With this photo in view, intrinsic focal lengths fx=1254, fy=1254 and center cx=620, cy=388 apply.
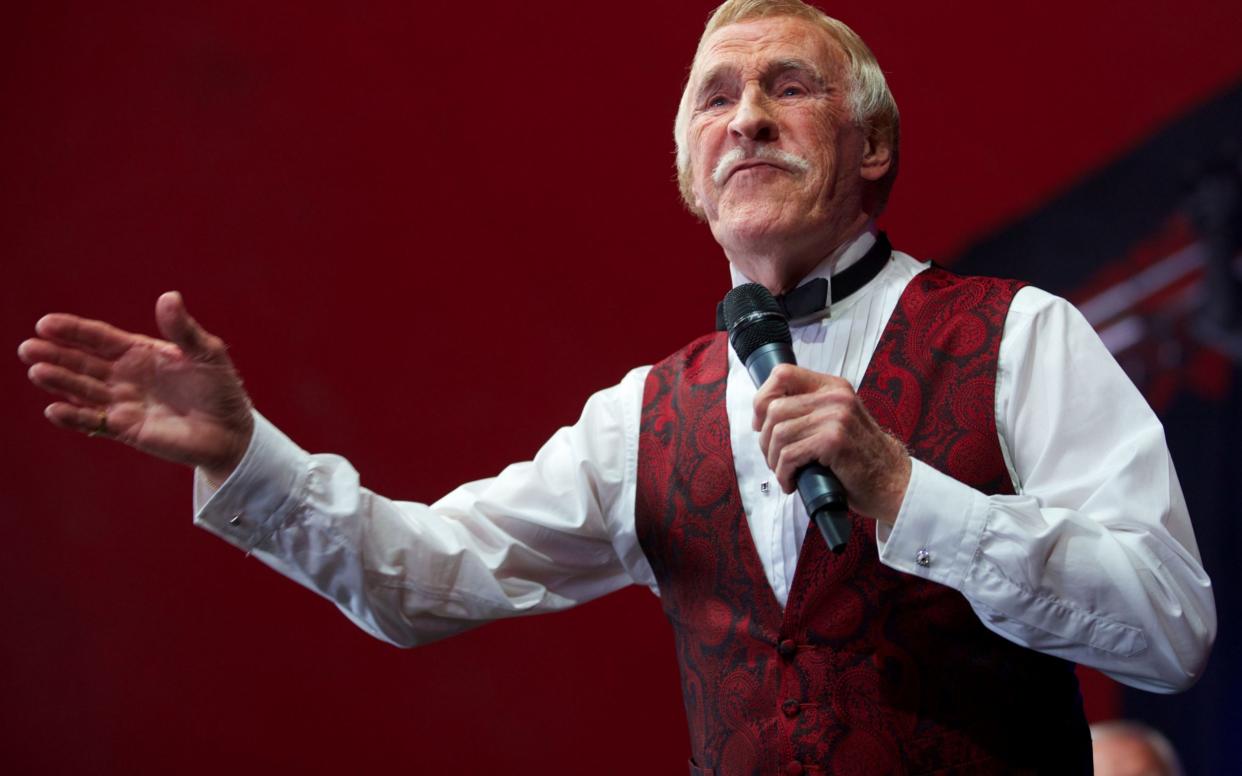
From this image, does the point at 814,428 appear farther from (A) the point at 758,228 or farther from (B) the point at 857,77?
(B) the point at 857,77

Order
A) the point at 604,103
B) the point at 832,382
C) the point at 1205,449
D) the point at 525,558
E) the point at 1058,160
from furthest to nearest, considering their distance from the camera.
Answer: the point at 604,103, the point at 1058,160, the point at 1205,449, the point at 525,558, the point at 832,382

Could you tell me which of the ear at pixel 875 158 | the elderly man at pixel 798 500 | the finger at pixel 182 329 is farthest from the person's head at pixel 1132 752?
the finger at pixel 182 329

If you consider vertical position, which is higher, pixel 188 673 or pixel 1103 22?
pixel 1103 22

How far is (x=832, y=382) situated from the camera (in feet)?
3.72

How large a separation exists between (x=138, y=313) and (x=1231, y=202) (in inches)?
76.5

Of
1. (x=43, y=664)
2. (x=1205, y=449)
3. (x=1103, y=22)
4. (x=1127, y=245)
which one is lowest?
(x=43, y=664)

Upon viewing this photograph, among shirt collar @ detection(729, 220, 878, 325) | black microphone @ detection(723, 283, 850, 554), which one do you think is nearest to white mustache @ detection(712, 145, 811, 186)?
shirt collar @ detection(729, 220, 878, 325)

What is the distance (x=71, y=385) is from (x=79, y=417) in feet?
0.13

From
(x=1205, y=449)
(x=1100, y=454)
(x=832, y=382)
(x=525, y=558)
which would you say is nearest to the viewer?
(x=832, y=382)

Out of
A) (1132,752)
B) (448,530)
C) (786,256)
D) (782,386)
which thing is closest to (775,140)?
(786,256)

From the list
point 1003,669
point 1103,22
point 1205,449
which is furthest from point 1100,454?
point 1103,22

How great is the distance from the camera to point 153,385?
1286 mm

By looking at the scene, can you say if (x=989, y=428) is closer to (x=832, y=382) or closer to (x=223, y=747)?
(x=832, y=382)

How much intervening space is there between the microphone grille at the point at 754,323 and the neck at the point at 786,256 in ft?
0.78
